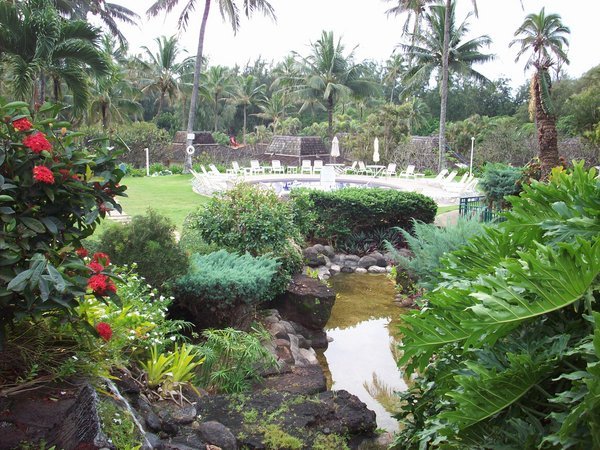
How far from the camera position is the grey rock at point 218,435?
3934mm

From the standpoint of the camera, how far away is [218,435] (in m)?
3.97

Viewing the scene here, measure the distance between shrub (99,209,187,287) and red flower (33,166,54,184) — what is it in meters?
3.02

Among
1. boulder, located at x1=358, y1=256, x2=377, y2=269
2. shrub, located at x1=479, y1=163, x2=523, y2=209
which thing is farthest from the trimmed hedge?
shrub, located at x1=479, y1=163, x2=523, y2=209

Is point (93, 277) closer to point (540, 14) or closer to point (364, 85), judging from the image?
point (540, 14)

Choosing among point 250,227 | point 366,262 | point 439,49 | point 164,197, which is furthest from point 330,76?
point 250,227

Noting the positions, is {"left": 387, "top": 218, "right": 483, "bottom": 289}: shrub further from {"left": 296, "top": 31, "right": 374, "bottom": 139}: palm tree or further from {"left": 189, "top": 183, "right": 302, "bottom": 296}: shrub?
{"left": 296, "top": 31, "right": 374, "bottom": 139}: palm tree

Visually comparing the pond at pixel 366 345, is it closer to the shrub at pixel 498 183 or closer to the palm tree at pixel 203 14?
the shrub at pixel 498 183

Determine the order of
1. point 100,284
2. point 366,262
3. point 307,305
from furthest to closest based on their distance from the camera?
1. point 366,262
2. point 307,305
3. point 100,284

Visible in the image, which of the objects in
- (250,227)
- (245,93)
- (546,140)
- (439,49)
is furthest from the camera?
(245,93)

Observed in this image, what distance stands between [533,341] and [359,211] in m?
9.96

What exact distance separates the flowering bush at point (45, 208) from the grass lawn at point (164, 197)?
8964 mm

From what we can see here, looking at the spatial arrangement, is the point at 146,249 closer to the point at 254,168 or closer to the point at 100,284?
the point at 100,284

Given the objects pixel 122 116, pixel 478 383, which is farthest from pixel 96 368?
pixel 122 116

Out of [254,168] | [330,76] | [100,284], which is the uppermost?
[330,76]
